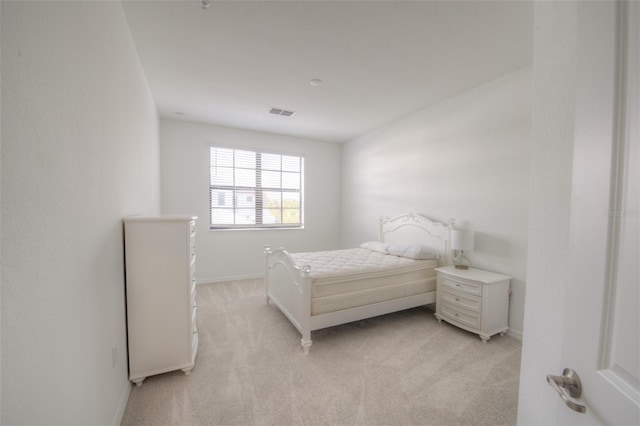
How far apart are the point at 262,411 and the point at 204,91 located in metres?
3.28

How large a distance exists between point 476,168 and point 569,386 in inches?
110

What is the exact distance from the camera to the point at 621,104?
492 millimetres

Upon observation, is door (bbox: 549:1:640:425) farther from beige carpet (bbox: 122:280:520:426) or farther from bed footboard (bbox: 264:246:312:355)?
bed footboard (bbox: 264:246:312:355)

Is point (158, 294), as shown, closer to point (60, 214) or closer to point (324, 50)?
point (60, 214)

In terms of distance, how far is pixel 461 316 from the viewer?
2.66 metres

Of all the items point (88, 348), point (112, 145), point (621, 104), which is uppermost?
point (112, 145)

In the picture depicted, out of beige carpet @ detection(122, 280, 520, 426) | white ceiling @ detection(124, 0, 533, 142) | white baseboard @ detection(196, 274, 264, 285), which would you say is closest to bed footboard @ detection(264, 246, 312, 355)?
beige carpet @ detection(122, 280, 520, 426)

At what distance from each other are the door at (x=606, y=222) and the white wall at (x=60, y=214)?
1.43 meters

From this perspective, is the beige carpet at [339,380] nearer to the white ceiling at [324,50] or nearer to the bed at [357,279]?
the bed at [357,279]

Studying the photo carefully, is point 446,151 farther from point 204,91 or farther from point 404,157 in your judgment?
point 204,91

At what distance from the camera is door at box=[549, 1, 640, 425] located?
0.47m

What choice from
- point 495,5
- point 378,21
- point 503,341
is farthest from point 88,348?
point 503,341

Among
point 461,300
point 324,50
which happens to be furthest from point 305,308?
point 324,50

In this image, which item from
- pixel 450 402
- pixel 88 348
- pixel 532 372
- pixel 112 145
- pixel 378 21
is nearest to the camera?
pixel 532 372
